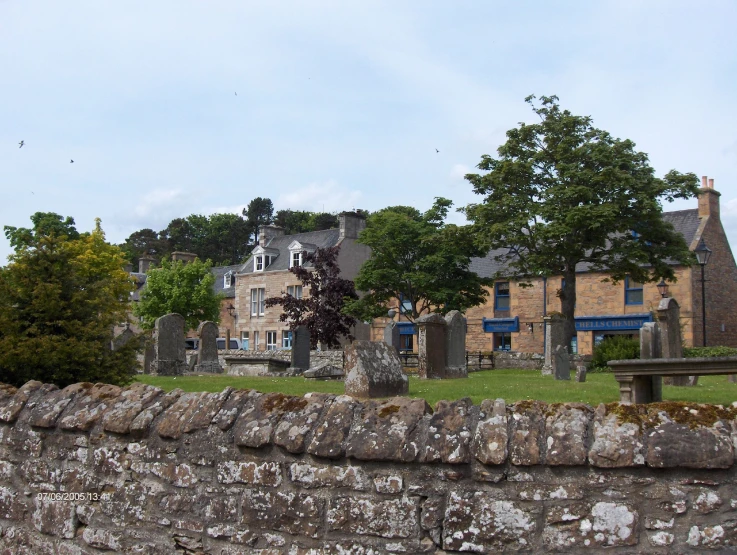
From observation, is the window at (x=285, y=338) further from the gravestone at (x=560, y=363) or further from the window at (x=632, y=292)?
the gravestone at (x=560, y=363)

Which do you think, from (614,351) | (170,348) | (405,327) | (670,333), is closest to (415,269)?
(405,327)

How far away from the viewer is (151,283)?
56.7m

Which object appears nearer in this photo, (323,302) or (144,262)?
(323,302)

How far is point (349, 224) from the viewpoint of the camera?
57.9 m

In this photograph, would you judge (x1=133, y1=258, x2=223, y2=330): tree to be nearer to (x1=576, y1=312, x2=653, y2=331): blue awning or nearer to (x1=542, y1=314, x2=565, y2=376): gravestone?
(x1=576, y1=312, x2=653, y2=331): blue awning

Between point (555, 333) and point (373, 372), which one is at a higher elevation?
point (555, 333)

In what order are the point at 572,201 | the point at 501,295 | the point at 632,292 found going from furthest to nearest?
the point at 501,295
the point at 632,292
the point at 572,201

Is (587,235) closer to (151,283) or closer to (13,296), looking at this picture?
(13,296)

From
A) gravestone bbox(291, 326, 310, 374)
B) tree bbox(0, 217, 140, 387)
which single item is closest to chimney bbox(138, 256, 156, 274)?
gravestone bbox(291, 326, 310, 374)

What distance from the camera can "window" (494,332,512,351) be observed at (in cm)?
4881

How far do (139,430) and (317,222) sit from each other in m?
91.5

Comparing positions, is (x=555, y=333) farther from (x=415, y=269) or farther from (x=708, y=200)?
(x=708, y=200)

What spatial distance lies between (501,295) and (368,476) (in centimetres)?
4664

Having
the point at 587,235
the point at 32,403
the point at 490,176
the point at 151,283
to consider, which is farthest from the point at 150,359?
the point at 151,283
